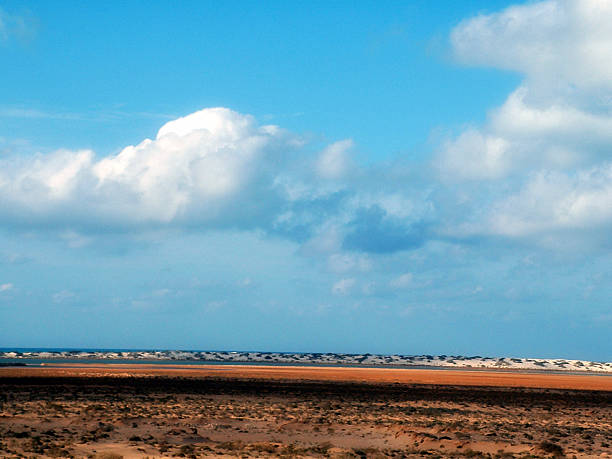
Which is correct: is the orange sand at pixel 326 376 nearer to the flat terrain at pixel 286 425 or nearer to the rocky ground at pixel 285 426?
the flat terrain at pixel 286 425

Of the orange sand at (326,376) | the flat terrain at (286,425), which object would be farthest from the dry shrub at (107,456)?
the orange sand at (326,376)

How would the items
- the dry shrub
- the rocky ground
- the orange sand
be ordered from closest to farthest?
the dry shrub, the rocky ground, the orange sand

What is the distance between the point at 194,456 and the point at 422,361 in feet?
493

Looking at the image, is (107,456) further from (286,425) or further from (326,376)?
(326,376)

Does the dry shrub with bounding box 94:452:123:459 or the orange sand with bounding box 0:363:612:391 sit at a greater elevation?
the dry shrub with bounding box 94:452:123:459

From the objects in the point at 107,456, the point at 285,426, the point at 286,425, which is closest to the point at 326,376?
the point at 286,425

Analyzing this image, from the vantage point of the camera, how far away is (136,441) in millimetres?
22438

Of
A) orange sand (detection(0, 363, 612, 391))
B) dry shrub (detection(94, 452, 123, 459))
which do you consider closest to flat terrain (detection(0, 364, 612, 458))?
dry shrub (detection(94, 452, 123, 459))

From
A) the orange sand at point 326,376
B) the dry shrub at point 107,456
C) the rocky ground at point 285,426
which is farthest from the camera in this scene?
the orange sand at point 326,376

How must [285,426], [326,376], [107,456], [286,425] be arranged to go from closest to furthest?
[107,456]
[285,426]
[286,425]
[326,376]

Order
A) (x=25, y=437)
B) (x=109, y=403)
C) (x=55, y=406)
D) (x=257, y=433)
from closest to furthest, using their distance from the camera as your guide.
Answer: (x=25, y=437) < (x=257, y=433) < (x=55, y=406) < (x=109, y=403)

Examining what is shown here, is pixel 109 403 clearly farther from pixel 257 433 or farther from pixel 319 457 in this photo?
pixel 319 457

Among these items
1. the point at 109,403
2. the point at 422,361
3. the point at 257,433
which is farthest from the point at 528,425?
the point at 422,361

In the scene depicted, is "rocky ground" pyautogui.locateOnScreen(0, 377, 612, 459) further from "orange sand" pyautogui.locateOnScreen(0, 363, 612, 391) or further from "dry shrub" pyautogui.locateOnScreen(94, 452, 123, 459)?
"orange sand" pyautogui.locateOnScreen(0, 363, 612, 391)
